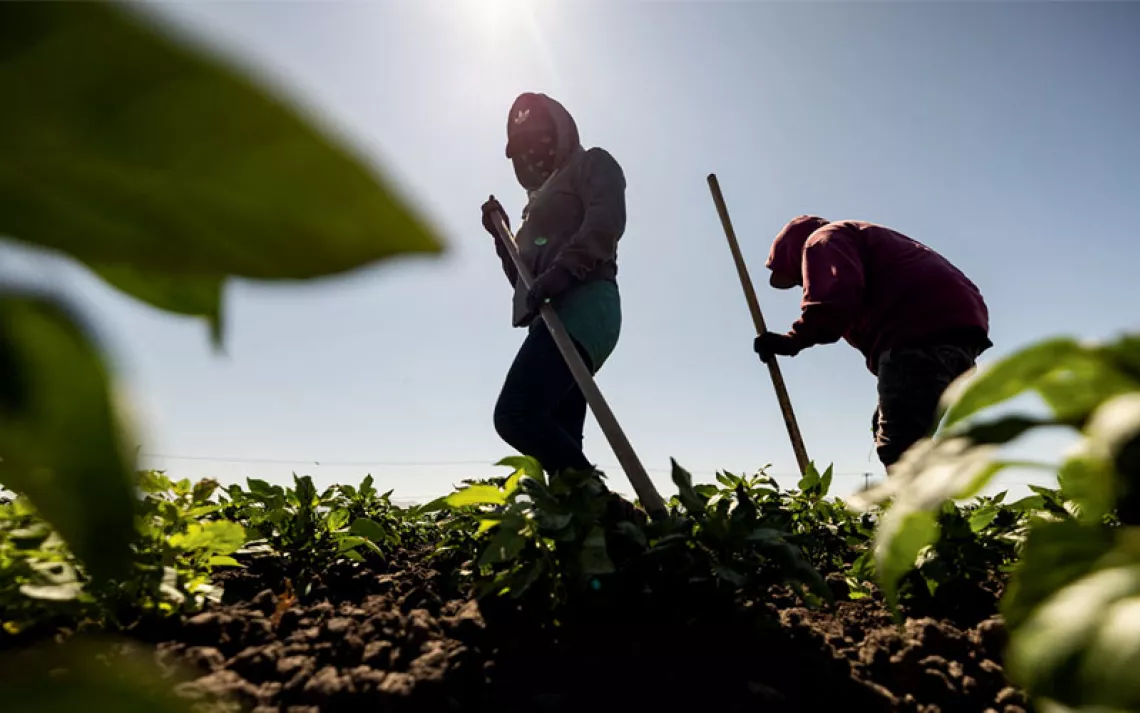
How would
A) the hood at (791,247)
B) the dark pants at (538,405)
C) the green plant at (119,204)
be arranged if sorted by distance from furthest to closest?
the hood at (791,247), the dark pants at (538,405), the green plant at (119,204)

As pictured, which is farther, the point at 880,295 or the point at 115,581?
the point at 880,295

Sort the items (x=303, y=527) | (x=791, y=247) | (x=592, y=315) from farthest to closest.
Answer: (x=791, y=247) < (x=592, y=315) < (x=303, y=527)

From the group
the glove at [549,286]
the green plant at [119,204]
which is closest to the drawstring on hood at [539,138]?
the glove at [549,286]

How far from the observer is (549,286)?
3312 millimetres

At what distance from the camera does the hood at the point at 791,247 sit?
175 inches

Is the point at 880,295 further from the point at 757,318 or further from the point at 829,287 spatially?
the point at 757,318

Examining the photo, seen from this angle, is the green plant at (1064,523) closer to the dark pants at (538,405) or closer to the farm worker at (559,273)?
the farm worker at (559,273)

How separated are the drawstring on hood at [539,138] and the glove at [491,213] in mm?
430

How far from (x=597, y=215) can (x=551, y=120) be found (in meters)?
0.94

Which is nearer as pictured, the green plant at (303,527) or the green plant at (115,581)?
the green plant at (115,581)

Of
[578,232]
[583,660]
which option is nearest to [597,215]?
[578,232]

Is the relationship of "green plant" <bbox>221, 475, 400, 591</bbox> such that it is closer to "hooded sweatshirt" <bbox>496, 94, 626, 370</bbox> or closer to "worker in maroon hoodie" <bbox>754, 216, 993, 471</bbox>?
"hooded sweatshirt" <bbox>496, 94, 626, 370</bbox>

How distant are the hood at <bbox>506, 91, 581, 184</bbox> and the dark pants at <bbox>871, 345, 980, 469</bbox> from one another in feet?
7.33

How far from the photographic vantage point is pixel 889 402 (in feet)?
11.8
